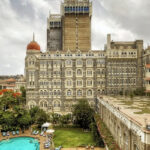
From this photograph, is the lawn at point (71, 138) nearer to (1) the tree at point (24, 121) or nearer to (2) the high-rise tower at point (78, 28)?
(1) the tree at point (24, 121)

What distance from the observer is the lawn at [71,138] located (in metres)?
31.9

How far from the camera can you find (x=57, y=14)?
68875mm

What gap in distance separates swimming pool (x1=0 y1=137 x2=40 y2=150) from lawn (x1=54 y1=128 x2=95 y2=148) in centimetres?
464

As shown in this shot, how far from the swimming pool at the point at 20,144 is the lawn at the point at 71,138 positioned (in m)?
4.64

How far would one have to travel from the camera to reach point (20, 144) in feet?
108

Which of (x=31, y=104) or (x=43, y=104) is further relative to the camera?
(x=43, y=104)

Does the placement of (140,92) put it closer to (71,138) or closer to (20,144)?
(71,138)

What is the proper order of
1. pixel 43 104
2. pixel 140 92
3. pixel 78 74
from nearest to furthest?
Result: pixel 140 92 → pixel 43 104 → pixel 78 74

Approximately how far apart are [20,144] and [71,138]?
1135 centimetres

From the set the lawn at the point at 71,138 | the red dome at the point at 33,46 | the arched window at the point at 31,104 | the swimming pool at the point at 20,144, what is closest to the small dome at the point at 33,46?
the red dome at the point at 33,46

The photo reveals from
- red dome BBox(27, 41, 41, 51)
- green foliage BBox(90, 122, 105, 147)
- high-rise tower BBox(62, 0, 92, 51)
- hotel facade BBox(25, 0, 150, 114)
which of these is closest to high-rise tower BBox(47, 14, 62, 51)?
high-rise tower BBox(62, 0, 92, 51)

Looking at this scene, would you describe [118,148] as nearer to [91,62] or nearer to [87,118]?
[87,118]

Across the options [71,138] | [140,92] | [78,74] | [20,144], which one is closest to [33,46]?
[78,74]

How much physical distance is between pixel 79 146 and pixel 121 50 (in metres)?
33.5
